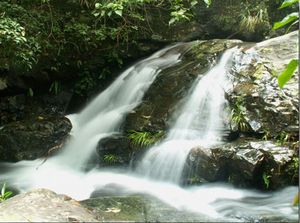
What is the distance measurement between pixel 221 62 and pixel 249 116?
1.64 metres

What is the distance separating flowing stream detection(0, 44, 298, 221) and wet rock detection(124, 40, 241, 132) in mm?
171

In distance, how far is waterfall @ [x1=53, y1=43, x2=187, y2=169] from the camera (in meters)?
6.38

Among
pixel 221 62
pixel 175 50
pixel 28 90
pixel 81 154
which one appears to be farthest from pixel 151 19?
pixel 81 154

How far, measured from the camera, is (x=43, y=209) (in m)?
3.06

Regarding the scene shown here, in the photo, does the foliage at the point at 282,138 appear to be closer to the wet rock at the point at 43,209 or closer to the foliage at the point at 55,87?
the wet rock at the point at 43,209


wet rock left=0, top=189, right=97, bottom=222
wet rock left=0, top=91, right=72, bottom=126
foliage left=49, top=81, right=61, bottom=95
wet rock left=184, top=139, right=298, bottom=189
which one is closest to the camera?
wet rock left=0, top=189, right=97, bottom=222

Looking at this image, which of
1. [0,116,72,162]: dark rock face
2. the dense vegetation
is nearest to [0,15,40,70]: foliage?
the dense vegetation

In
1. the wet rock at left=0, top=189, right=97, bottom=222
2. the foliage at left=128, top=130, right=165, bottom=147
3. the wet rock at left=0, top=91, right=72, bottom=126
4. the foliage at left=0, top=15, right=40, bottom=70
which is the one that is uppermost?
the foliage at left=0, top=15, right=40, bottom=70

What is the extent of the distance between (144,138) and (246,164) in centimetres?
165

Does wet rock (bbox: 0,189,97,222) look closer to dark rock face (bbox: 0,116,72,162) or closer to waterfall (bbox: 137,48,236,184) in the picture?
waterfall (bbox: 137,48,236,184)

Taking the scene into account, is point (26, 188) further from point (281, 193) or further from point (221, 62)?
point (221, 62)

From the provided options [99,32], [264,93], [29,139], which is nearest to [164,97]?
[264,93]

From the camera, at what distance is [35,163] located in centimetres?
625

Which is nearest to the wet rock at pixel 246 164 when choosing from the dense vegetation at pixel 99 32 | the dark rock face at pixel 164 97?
the dark rock face at pixel 164 97
